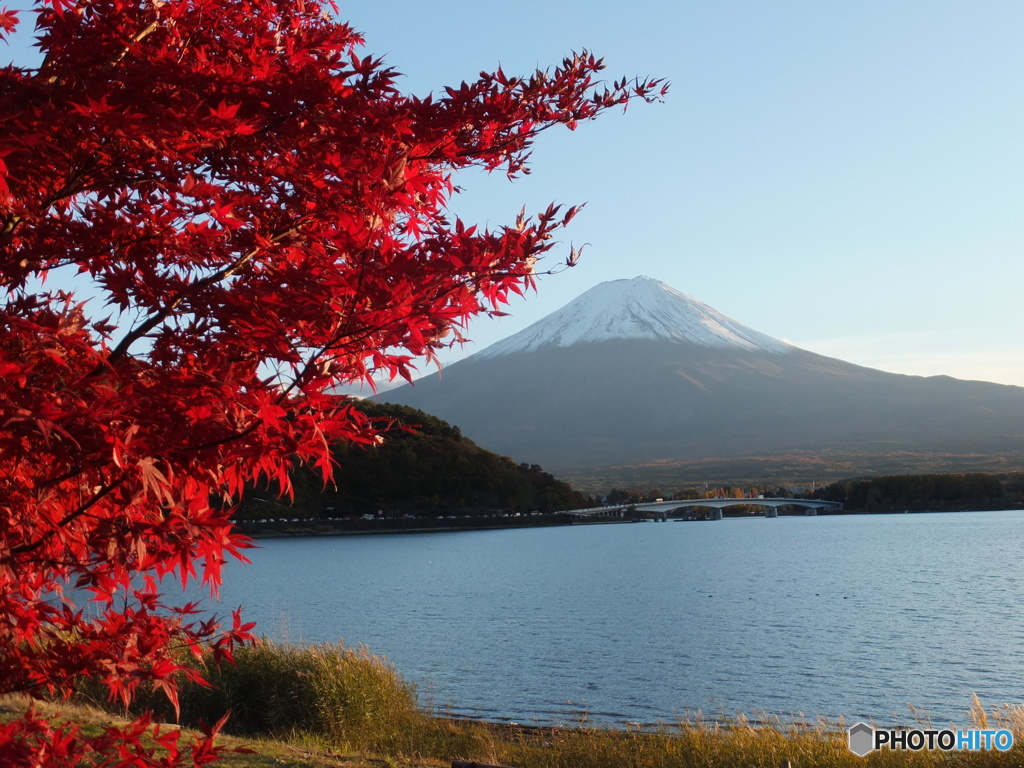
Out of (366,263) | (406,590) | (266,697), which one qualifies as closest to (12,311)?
(366,263)

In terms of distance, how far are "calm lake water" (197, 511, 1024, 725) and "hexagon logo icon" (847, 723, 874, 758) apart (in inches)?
340

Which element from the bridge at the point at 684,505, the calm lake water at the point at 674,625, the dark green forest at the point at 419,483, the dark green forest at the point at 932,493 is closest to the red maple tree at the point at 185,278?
the calm lake water at the point at 674,625

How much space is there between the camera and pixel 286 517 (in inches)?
3260

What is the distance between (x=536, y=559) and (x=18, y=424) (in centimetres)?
5737

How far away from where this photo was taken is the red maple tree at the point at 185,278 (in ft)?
7.70

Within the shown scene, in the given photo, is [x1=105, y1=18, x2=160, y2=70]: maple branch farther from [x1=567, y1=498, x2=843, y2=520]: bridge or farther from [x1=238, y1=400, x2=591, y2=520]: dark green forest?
[x1=567, y1=498, x2=843, y2=520]: bridge

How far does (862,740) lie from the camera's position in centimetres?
776

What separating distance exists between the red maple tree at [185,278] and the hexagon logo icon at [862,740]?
22.3ft

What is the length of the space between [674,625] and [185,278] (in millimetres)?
28045

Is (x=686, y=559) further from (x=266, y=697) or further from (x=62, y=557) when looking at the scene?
(x=62, y=557)

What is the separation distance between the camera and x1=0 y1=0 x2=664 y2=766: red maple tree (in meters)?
2.35

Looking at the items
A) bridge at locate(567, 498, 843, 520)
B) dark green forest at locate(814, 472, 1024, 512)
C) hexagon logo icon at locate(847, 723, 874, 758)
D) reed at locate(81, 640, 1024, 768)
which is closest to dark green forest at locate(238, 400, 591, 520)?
bridge at locate(567, 498, 843, 520)

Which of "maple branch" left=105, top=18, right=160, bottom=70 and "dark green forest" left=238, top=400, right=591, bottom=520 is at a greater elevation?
"maple branch" left=105, top=18, right=160, bottom=70

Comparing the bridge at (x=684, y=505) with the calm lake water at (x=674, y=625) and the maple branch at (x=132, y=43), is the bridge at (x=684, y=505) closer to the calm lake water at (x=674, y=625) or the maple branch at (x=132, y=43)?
the calm lake water at (x=674, y=625)
